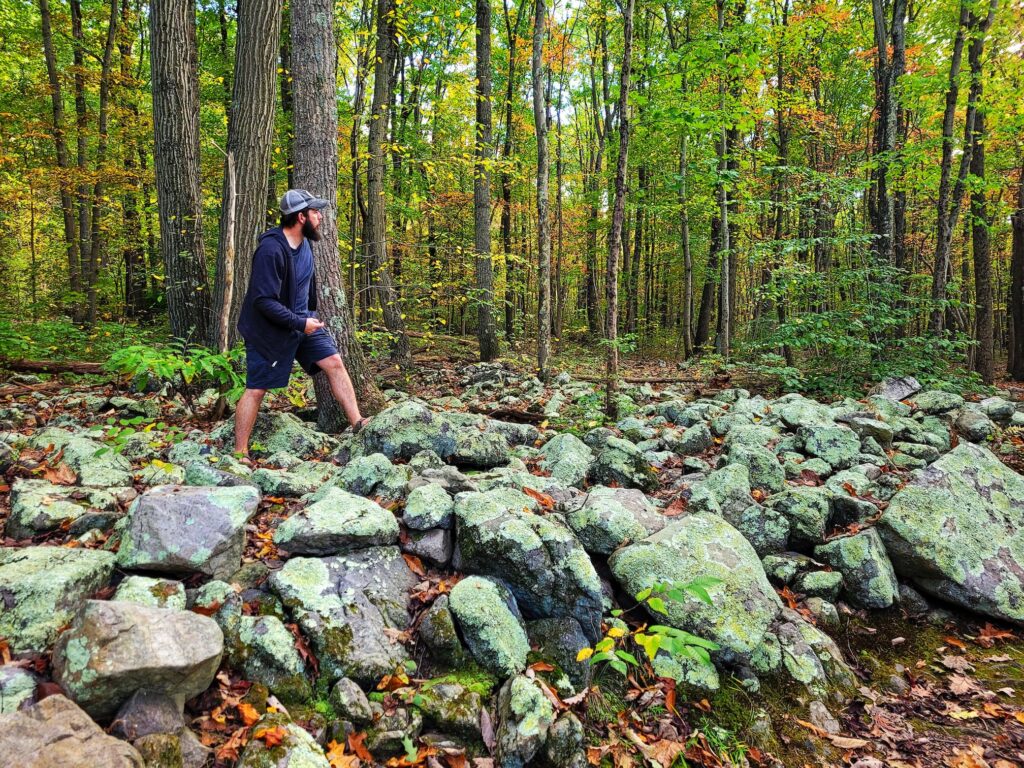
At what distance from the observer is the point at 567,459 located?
4883 millimetres

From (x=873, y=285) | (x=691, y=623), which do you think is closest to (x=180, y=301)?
(x=691, y=623)

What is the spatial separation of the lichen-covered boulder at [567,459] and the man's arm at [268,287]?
2.59 m

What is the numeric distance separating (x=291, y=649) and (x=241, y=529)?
2.30 ft

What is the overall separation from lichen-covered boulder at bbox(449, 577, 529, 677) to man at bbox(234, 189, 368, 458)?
97.5 inches

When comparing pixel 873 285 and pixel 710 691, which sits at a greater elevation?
pixel 873 285

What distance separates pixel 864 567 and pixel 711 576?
4.47 ft

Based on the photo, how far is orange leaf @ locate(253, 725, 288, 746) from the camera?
1.91 m

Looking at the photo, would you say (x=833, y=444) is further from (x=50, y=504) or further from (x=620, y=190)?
(x=50, y=504)

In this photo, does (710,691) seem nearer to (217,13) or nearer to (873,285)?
(873,285)

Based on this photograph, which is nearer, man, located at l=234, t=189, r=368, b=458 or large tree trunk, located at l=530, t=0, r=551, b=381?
man, located at l=234, t=189, r=368, b=458

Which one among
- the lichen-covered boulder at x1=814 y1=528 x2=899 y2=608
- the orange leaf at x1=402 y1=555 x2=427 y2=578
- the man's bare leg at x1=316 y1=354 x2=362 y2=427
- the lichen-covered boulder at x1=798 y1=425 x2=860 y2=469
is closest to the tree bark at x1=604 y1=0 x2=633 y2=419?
the lichen-covered boulder at x1=798 y1=425 x2=860 y2=469

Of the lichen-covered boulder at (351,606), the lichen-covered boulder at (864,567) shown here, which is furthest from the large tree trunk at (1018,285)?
the lichen-covered boulder at (351,606)

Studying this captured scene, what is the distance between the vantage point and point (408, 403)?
15.8 feet

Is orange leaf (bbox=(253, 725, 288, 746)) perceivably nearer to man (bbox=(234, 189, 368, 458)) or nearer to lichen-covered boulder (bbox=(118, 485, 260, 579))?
lichen-covered boulder (bbox=(118, 485, 260, 579))
